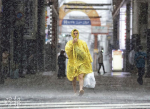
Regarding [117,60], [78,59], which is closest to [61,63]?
[117,60]

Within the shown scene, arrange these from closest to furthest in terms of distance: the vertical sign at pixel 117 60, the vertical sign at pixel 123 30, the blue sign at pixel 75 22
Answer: the blue sign at pixel 75 22, the vertical sign at pixel 117 60, the vertical sign at pixel 123 30

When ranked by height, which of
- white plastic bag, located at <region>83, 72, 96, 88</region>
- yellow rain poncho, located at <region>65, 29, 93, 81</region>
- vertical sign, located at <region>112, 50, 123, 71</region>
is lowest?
vertical sign, located at <region>112, 50, 123, 71</region>

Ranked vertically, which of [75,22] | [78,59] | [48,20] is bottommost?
[78,59]

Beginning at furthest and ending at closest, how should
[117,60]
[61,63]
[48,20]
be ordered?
[48,20] → [117,60] → [61,63]

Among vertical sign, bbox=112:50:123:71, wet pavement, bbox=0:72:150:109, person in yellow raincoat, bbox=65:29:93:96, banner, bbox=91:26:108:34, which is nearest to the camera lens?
wet pavement, bbox=0:72:150:109

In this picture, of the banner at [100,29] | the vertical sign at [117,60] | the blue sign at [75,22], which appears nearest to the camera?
the blue sign at [75,22]

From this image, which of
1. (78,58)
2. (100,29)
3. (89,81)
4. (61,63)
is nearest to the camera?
(89,81)

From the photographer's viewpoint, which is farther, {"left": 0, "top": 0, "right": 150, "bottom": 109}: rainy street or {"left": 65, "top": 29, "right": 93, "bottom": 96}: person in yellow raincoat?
{"left": 0, "top": 0, "right": 150, "bottom": 109}: rainy street

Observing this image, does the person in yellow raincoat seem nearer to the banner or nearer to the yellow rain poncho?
the yellow rain poncho

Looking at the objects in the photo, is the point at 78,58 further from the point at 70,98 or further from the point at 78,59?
the point at 70,98

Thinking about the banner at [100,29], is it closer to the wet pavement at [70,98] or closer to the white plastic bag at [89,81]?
the wet pavement at [70,98]

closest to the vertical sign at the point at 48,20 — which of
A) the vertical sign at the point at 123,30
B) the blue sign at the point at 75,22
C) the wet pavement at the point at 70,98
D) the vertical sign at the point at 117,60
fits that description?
the blue sign at the point at 75,22

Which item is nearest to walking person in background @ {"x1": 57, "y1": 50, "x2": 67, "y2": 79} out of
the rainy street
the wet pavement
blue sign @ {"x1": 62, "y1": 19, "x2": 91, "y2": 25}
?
the rainy street

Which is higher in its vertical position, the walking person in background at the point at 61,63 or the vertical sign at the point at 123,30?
the vertical sign at the point at 123,30
